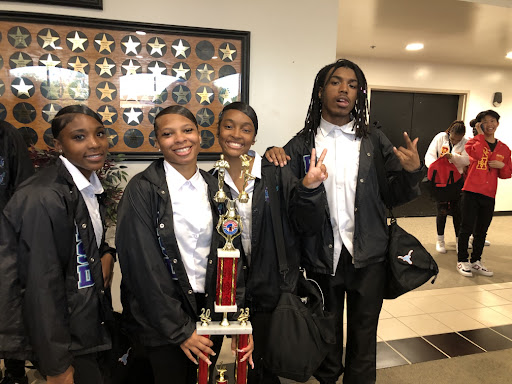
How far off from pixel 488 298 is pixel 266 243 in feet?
9.71

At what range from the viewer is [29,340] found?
48.5 inches

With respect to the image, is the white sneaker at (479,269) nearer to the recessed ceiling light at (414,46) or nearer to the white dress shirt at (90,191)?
the recessed ceiling light at (414,46)

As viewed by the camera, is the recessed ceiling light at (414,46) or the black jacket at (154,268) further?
the recessed ceiling light at (414,46)

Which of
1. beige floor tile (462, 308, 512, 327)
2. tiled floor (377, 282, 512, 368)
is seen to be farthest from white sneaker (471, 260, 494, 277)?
beige floor tile (462, 308, 512, 327)

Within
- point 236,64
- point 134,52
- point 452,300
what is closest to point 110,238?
point 134,52

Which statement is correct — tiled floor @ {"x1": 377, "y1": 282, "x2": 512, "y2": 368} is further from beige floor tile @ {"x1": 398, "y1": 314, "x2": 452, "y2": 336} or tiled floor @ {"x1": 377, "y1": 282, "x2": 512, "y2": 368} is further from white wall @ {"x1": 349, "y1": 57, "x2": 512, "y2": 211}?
white wall @ {"x1": 349, "y1": 57, "x2": 512, "y2": 211}

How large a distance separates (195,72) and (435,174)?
3.10 meters

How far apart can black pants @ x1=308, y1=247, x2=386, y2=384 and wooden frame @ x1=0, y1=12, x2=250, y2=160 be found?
1.33 m

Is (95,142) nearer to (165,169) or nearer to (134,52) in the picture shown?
(165,169)

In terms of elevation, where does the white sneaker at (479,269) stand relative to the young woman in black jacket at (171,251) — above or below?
below

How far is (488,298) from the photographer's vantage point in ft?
11.4

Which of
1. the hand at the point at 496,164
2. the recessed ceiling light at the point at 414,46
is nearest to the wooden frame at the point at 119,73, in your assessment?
the hand at the point at 496,164

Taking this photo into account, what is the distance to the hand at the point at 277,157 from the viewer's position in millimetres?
1602

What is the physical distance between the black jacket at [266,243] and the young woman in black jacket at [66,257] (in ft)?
1.87
